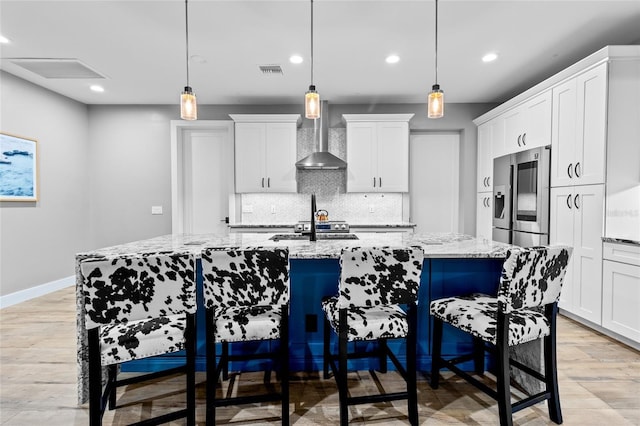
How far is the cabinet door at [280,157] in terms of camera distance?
16.1 feet

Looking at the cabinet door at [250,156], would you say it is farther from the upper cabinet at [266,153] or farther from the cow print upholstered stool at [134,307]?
the cow print upholstered stool at [134,307]

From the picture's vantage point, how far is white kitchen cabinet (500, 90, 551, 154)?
3578mm

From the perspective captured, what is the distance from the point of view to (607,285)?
2.87m

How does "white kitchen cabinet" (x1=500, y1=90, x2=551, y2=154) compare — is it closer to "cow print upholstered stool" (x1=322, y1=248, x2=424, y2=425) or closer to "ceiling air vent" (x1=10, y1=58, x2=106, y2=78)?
"cow print upholstered stool" (x1=322, y1=248, x2=424, y2=425)

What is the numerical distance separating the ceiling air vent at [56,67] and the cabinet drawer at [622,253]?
538 cm

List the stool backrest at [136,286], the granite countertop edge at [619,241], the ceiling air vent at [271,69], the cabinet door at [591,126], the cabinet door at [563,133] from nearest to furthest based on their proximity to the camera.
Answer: the stool backrest at [136,286] → the granite countertop edge at [619,241] → the cabinet door at [591,126] → the cabinet door at [563,133] → the ceiling air vent at [271,69]

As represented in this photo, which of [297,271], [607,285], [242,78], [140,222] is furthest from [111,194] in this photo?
[607,285]

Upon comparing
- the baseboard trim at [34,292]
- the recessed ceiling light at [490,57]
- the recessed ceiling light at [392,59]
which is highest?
the recessed ceiling light at [490,57]

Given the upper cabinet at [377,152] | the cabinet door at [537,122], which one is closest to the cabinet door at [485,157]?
the cabinet door at [537,122]

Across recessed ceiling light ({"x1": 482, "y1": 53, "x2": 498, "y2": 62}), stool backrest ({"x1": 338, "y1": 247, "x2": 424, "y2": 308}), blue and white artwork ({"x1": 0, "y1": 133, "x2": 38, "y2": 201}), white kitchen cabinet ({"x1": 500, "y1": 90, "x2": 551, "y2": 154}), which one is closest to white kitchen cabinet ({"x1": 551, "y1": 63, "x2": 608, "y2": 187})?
white kitchen cabinet ({"x1": 500, "y1": 90, "x2": 551, "y2": 154})

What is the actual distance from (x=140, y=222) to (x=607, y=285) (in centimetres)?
577

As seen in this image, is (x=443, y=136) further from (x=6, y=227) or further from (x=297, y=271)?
(x=6, y=227)

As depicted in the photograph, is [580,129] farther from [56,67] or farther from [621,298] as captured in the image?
[56,67]

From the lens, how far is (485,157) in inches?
192
